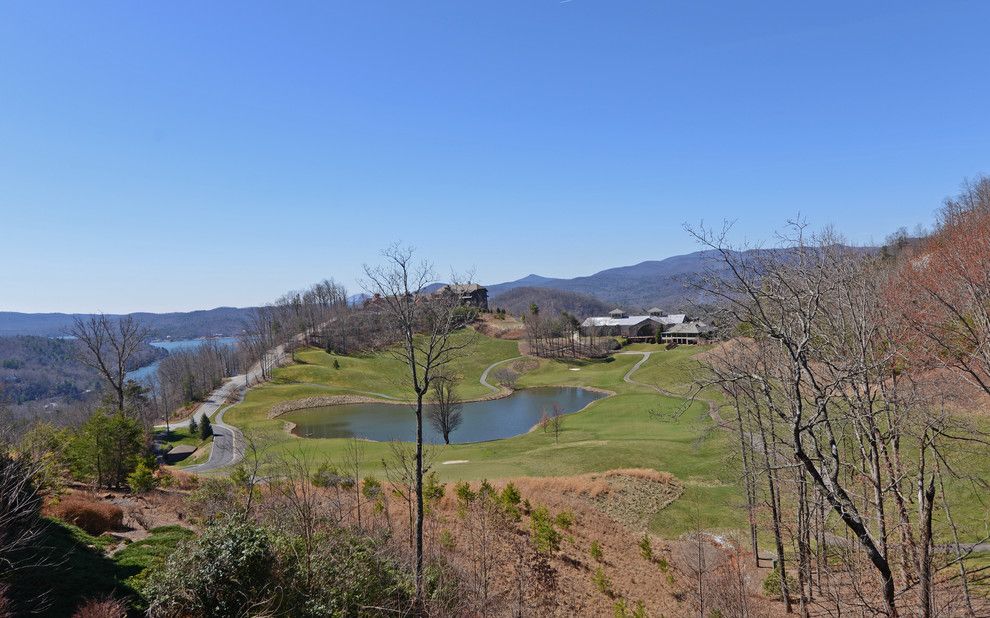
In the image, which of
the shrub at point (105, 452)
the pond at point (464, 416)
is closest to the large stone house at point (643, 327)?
the pond at point (464, 416)

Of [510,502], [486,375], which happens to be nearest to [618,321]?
[486,375]

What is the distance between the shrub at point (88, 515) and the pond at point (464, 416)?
27030mm

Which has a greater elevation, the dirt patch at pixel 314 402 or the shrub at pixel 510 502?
the shrub at pixel 510 502

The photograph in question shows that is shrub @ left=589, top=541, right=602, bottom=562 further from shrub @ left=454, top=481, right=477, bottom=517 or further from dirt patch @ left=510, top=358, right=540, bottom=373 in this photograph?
dirt patch @ left=510, top=358, right=540, bottom=373

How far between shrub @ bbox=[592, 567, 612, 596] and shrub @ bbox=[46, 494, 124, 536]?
43.4 feet

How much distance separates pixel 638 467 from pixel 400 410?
3712 cm

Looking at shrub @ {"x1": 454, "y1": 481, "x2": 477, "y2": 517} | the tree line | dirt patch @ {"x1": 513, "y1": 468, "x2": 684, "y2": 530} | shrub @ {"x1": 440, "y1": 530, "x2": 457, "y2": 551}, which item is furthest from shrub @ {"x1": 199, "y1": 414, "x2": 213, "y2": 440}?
the tree line

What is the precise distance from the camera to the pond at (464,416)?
46.0m

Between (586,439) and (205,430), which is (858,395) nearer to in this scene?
(586,439)

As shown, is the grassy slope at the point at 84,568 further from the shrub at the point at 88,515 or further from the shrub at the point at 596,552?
the shrub at the point at 596,552

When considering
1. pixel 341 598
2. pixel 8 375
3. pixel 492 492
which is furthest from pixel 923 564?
pixel 8 375

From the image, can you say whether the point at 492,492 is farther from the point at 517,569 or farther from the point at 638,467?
the point at 638,467

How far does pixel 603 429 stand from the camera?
128ft

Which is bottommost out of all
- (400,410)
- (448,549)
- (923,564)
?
(400,410)
